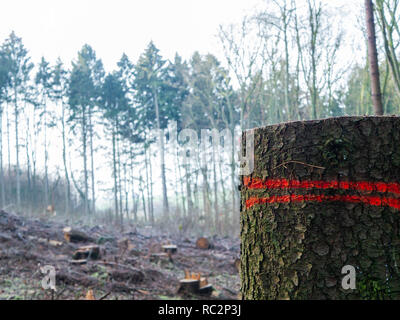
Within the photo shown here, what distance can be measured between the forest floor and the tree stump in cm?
326

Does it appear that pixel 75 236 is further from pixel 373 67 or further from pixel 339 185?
pixel 339 185

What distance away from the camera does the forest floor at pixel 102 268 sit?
4879 mm

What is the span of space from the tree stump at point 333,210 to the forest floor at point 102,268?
3263 millimetres

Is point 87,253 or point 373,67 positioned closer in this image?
point 373,67

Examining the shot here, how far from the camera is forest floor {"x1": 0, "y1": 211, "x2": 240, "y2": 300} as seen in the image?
16.0 ft

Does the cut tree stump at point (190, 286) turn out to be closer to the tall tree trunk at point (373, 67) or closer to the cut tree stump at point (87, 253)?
the cut tree stump at point (87, 253)

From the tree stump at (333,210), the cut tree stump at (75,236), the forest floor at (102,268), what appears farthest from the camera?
the cut tree stump at (75,236)

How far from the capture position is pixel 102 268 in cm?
589


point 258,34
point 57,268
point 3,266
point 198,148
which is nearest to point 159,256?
point 57,268

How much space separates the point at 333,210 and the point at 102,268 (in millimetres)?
5282

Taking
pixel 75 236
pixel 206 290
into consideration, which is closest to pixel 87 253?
pixel 75 236

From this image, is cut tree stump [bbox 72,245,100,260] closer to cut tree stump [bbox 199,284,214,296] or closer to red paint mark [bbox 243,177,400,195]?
cut tree stump [bbox 199,284,214,296]

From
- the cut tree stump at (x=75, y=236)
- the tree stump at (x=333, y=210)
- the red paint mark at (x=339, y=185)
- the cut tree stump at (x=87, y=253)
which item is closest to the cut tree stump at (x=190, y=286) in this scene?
the cut tree stump at (x=87, y=253)

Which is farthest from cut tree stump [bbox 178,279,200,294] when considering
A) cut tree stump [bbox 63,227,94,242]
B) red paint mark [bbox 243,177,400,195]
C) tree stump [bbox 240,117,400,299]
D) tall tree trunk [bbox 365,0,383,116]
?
red paint mark [bbox 243,177,400,195]
